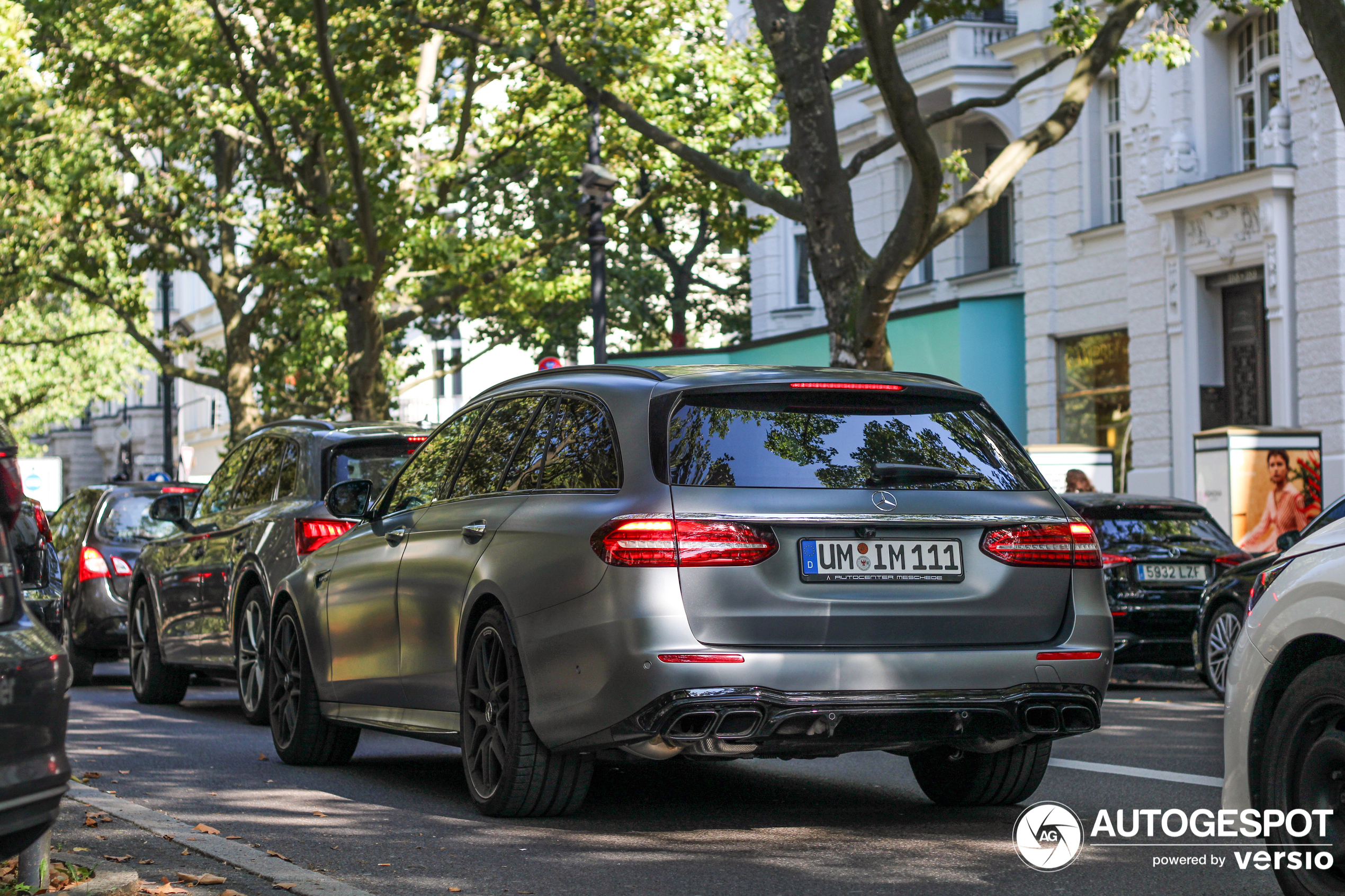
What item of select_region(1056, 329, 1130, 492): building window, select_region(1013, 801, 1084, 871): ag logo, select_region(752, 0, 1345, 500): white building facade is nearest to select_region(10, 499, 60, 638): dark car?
select_region(1013, 801, 1084, 871): ag logo

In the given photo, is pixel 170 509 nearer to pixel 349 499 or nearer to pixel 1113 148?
pixel 349 499

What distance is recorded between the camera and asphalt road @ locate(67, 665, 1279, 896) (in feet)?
19.5

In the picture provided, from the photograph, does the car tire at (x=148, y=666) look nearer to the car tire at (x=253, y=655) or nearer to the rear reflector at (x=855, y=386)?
the car tire at (x=253, y=655)

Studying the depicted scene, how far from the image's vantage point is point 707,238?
163ft

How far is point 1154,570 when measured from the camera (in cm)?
1500

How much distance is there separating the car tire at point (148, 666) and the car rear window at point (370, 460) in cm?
273

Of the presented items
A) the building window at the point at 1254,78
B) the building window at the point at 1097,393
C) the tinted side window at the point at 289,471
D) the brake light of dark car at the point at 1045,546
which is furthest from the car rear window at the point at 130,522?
the building window at the point at 1097,393

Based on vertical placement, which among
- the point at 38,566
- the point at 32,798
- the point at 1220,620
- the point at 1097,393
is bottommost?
the point at 1220,620

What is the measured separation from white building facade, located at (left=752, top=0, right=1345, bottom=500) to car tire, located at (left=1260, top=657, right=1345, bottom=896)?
16.2 meters

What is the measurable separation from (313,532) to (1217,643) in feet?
22.5

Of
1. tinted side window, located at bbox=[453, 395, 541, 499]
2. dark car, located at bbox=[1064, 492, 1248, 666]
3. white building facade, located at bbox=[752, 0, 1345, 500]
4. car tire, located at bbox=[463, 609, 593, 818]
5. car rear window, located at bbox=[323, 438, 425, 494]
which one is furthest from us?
white building facade, located at bbox=[752, 0, 1345, 500]

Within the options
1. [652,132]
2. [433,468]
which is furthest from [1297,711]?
[652,132]

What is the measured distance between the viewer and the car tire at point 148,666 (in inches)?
523

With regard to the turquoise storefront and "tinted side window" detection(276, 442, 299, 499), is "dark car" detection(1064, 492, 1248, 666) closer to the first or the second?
"tinted side window" detection(276, 442, 299, 499)
